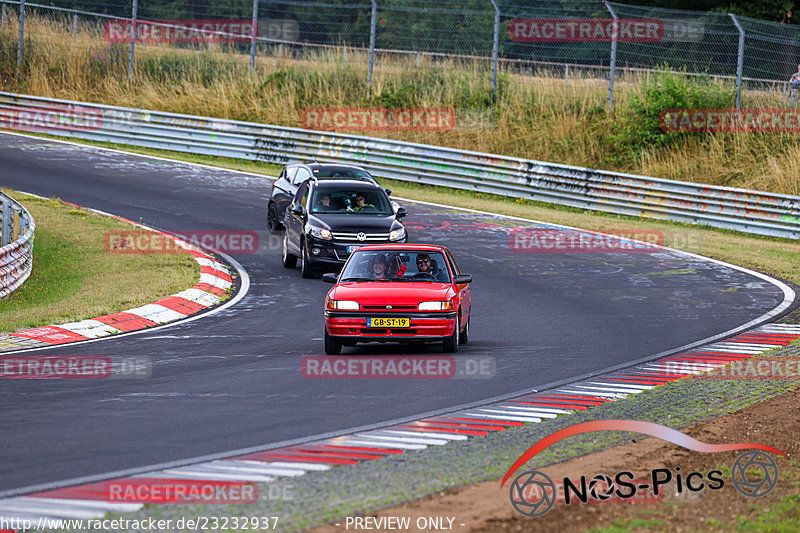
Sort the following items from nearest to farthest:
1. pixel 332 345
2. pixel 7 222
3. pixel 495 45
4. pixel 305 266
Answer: pixel 332 345, pixel 7 222, pixel 305 266, pixel 495 45

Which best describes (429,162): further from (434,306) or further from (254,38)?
(434,306)

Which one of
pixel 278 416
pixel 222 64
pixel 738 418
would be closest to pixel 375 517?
pixel 278 416

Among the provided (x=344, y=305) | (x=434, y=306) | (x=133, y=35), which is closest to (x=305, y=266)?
(x=344, y=305)

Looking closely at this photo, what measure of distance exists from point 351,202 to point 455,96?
15.3 m

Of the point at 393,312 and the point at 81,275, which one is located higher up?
the point at 393,312

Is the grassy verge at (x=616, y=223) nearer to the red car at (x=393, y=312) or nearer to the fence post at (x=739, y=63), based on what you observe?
the fence post at (x=739, y=63)

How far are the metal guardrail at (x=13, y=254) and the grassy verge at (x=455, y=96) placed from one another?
16.9 meters

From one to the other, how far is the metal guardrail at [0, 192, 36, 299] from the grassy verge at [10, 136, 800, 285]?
12244 mm

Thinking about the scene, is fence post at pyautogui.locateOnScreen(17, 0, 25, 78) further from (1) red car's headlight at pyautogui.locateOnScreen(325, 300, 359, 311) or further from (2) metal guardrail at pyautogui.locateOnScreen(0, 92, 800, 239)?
(1) red car's headlight at pyautogui.locateOnScreen(325, 300, 359, 311)

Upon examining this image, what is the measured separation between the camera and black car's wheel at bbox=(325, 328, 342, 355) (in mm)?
12609

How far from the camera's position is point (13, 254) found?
55.4 feet

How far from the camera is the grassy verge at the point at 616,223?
2219 centimetres

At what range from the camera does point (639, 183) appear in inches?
1082

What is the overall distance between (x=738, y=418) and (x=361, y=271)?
5.60 meters
